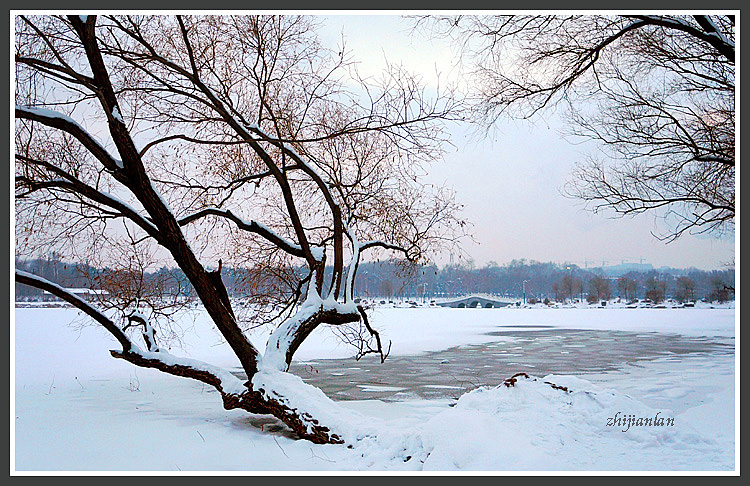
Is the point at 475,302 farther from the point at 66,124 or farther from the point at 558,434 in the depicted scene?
the point at 66,124

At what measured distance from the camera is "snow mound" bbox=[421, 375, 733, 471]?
5789 millimetres

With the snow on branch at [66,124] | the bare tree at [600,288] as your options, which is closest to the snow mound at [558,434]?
the snow on branch at [66,124]

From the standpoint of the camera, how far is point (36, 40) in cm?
792

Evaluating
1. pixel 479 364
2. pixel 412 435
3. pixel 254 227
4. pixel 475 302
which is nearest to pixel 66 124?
pixel 254 227

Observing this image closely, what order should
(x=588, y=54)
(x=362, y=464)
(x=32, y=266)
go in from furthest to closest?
(x=32, y=266)
(x=588, y=54)
(x=362, y=464)

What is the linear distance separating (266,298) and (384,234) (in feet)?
6.83

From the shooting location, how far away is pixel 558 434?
21.2 ft

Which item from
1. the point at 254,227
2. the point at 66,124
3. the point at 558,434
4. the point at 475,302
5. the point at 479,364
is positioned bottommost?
the point at 475,302

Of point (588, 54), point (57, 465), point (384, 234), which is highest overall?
point (588, 54)

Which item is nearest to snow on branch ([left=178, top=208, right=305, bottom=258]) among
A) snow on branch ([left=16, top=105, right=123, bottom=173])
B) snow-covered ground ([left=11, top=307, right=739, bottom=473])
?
snow on branch ([left=16, top=105, right=123, bottom=173])

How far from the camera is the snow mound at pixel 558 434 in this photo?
5.79 metres

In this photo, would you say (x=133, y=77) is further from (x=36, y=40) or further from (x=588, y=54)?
(x=588, y=54)

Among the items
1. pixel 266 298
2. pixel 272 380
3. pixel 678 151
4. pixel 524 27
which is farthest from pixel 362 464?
pixel 678 151

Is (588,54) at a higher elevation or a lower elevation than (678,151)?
higher
